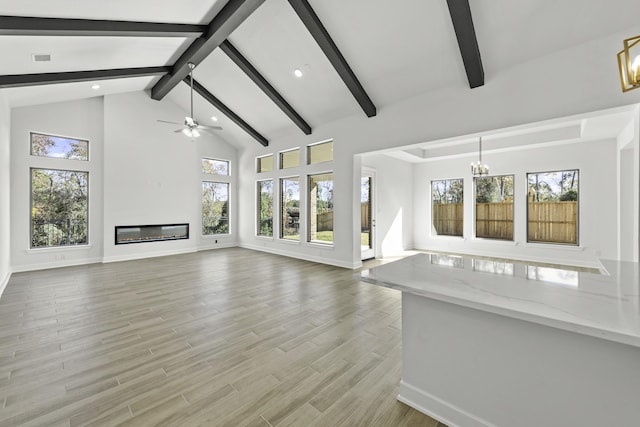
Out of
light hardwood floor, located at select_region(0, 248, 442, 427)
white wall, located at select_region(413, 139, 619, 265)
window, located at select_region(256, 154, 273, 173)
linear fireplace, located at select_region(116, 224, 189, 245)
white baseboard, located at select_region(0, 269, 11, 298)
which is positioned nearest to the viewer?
light hardwood floor, located at select_region(0, 248, 442, 427)

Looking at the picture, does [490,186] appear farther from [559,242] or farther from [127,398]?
[127,398]

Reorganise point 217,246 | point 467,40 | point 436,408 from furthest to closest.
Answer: point 217,246 → point 467,40 → point 436,408

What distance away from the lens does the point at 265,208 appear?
865 centimetres

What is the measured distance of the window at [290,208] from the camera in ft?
25.0

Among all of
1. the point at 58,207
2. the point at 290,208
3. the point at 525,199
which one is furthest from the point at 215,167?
the point at 525,199

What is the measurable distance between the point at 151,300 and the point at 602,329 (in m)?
4.68

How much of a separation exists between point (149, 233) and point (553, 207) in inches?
407

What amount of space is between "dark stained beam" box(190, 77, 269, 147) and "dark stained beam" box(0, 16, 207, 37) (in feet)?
8.13

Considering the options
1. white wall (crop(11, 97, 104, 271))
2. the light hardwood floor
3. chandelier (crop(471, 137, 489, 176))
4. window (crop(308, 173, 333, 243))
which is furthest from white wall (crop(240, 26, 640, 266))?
white wall (crop(11, 97, 104, 271))

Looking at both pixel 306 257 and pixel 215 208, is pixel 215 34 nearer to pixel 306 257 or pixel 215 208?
pixel 306 257

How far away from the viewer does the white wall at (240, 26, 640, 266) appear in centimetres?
326

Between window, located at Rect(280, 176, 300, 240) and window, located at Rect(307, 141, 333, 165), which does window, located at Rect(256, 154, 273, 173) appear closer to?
window, located at Rect(280, 176, 300, 240)

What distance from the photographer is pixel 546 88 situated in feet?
11.7

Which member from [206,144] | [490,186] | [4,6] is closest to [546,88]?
[490,186]
